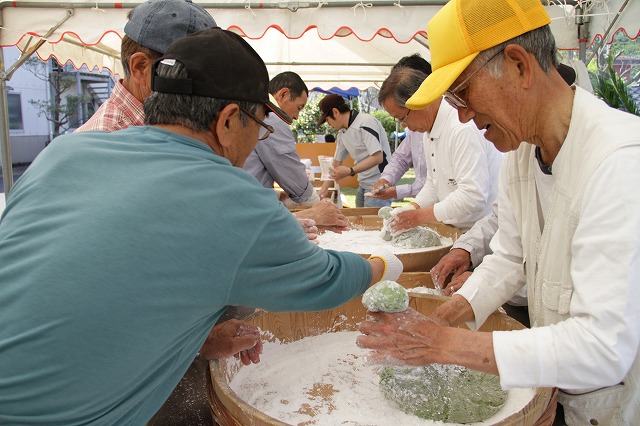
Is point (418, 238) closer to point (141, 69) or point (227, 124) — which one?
point (141, 69)

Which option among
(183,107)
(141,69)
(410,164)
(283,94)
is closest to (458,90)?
(183,107)

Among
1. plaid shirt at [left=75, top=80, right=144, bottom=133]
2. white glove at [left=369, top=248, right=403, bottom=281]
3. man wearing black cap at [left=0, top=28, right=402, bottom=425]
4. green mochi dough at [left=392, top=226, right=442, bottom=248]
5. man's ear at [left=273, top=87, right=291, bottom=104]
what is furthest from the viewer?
man's ear at [left=273, top=87, right=291, bottom=104]

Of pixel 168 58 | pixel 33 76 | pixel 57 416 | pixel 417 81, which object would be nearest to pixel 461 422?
pixel 57 416

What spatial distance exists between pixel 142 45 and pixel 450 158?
6.33 ft

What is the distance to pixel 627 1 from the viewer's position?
3332 mm

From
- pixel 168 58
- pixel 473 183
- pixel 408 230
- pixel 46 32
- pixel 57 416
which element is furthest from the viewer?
pixel 46 32

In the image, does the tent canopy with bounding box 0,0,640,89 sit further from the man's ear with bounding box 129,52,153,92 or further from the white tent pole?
the man's ear with bounding box 129,52,153,92

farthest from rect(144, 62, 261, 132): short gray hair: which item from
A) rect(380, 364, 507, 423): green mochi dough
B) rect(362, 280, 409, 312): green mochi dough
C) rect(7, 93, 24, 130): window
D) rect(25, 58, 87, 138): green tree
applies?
rect(7, 93, 24, 130): window

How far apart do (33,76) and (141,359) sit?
19787 mm

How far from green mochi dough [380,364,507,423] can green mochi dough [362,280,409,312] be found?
30cm

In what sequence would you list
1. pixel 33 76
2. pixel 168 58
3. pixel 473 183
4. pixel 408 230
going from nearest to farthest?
pixel 168 58 → pixel 473 183 → pixel 408 230 → pixel 33 76

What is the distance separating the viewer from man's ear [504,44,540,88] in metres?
1.21

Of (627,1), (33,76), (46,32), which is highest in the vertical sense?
(627,1)

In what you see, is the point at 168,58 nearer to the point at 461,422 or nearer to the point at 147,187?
the point at 147,187
